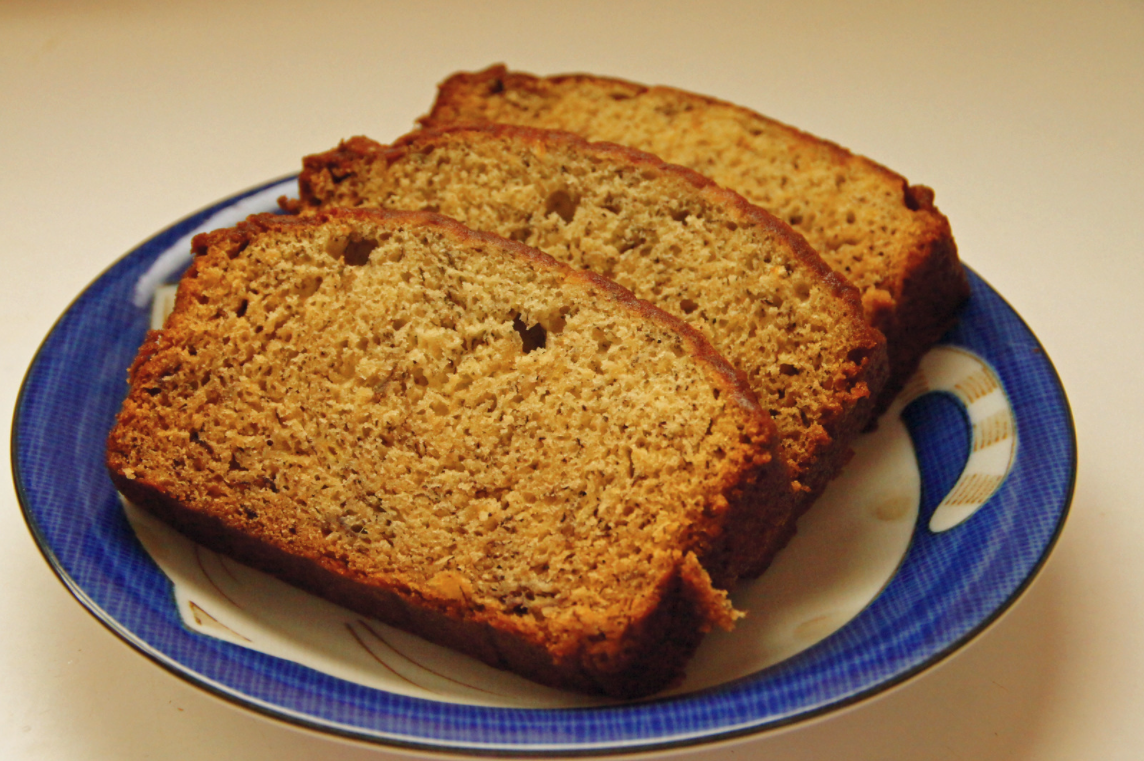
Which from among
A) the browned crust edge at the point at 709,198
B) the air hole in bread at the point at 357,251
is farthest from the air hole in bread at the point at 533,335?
the browned crust edge at the point at 709,198

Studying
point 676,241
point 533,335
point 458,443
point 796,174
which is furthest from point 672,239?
point 458,443

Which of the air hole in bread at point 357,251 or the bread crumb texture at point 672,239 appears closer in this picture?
the bread crumb texture at point 672,239

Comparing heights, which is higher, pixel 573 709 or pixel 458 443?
pixel 458 443

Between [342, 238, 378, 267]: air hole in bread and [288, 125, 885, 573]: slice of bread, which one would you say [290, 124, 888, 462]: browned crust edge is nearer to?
[288, 125, 885, 573]: slice of bread

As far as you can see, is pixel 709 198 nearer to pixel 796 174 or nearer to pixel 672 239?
pixel 672 239

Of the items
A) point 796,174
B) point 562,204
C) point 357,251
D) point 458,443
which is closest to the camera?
point 458,443

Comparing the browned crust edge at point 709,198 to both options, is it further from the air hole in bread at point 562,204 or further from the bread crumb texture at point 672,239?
the air hole in bread at point 562,204

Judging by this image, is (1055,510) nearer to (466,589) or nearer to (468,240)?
(466,589)

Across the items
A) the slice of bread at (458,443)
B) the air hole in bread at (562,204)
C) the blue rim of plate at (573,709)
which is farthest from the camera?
the air hole in bread at (562,204)
